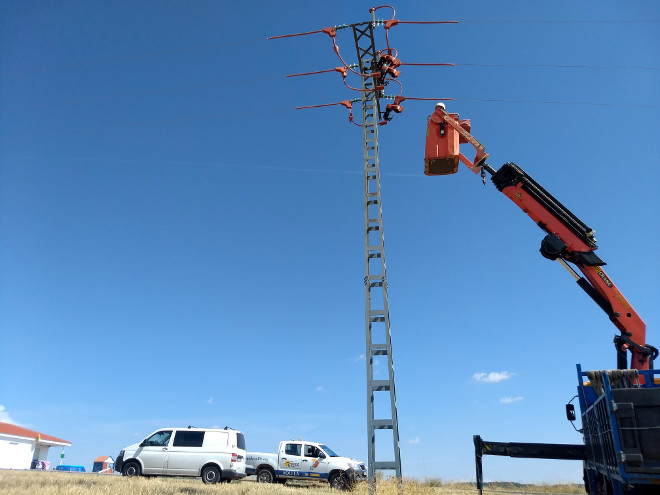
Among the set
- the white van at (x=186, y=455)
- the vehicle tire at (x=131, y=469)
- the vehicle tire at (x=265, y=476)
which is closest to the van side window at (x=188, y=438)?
the white van at (x=186, y=455)

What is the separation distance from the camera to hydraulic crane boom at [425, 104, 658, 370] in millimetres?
10622

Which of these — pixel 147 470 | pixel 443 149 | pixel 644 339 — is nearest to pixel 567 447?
pixel 644 339

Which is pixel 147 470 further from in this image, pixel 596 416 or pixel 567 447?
pixel 596 416

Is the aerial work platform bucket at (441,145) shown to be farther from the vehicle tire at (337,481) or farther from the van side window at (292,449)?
the van side window at (292,449)

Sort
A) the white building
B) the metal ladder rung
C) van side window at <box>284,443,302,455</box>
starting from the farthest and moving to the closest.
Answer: the white building → van side window at <box>284,443,302,455</box> → the metal ladder rung

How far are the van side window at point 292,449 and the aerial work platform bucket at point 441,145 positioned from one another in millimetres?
11959

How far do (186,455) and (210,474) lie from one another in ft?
3.43

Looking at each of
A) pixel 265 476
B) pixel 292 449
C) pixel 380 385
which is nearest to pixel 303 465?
pixel 292 449

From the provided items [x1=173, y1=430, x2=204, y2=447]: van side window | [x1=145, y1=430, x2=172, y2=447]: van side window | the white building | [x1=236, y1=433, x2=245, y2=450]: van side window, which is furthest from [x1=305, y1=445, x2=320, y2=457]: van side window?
the white building

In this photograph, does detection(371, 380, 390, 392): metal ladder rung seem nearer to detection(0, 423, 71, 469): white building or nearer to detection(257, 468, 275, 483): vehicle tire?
detection(257, 468, 275, 483): vehicle tire

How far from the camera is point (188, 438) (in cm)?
1628

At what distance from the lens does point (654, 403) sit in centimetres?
561

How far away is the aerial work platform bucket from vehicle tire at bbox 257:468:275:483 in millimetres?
13273

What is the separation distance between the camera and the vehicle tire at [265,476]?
18594mm
